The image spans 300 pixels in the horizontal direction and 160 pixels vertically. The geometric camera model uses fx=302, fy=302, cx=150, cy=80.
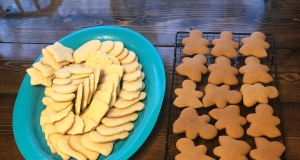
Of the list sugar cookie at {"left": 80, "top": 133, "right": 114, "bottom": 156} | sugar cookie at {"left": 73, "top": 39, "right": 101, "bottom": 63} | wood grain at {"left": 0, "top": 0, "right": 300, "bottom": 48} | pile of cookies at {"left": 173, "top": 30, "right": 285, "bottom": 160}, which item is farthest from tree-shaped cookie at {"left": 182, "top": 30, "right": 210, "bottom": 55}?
sugar cookie at {"left": 80, "top": 133, "right": 114, "bottom": 156}

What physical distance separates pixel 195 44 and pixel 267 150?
1.58 ft

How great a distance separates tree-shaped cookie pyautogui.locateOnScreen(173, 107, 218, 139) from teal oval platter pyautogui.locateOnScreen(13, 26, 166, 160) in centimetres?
8

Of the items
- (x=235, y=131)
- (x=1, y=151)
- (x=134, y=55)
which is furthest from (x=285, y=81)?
(x=1, y=151)

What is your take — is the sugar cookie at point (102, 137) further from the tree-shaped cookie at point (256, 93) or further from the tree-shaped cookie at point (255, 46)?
the tree-shaped cookie at point (255, 46)

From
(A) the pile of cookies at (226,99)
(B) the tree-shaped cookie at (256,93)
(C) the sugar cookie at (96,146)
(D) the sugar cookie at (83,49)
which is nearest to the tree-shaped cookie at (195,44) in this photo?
(A) the pile of cookies at (226,99)

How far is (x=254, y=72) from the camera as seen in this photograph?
3.50 ft

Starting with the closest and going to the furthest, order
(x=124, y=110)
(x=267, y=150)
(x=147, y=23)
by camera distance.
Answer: (x=267, y=150) < (x=124, y=110) < (x=147, y=23)

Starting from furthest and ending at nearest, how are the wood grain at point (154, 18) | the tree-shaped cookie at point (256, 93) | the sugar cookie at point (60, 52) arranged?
the wood grain at point (154, 18)
the sugar cookie at point (60, 52)
the tree-shaped cookie at point (256, 93)

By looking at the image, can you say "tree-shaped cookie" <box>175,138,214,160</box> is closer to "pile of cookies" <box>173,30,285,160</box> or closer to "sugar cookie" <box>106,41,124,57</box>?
"pile of cookies" <box>173,30,285,160</box>

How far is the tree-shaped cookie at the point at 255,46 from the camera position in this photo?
1.13 metres

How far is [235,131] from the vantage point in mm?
929

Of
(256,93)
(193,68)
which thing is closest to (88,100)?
(193,68)

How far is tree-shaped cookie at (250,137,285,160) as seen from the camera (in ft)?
2.85

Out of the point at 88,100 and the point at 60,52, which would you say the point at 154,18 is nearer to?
the point at 60,52
